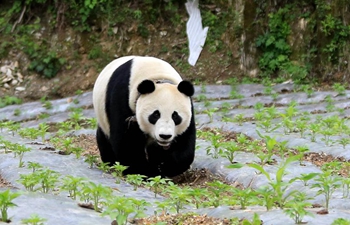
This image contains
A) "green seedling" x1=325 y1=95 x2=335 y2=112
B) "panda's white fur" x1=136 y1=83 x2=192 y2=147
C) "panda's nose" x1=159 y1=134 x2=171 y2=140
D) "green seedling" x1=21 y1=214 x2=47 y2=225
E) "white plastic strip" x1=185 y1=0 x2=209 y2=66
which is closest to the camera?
"green seedling" x1=21 y1=214 x2=47 y2=225

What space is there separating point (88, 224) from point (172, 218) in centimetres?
61

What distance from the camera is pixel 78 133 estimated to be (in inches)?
458

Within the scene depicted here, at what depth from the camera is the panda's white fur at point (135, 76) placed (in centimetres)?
743

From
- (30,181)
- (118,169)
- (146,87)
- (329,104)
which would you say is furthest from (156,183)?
(329,104)

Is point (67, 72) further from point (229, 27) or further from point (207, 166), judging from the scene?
point (207, 166)

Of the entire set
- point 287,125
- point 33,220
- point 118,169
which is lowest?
point 287,125

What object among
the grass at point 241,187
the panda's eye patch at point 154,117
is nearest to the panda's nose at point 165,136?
the panda's eye patch at point 154,117

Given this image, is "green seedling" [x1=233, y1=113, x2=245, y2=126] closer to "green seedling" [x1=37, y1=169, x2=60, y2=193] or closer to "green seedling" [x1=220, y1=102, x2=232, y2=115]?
"green seedling" [x1=220, y1=102, x2=232, y2=115]

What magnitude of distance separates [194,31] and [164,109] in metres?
14.1

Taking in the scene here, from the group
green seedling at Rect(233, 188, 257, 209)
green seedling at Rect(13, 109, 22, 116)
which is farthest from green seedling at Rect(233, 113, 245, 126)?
green seedling at Rect(13, 109, 22, 116)

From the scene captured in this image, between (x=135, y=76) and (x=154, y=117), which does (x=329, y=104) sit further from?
(x=154, y=117)

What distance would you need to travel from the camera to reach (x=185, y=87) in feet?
23.1

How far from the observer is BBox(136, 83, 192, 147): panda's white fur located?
22.7ft

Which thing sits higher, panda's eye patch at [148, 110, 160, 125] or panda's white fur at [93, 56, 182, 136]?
panda's white fur at [93, 56, 182, 136]
